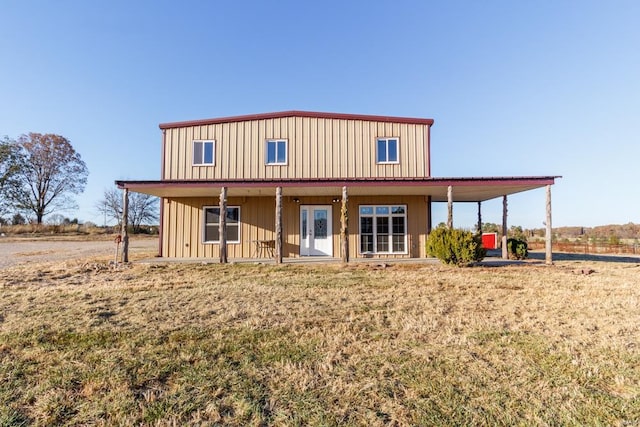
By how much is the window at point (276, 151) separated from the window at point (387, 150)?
4045 millimetres

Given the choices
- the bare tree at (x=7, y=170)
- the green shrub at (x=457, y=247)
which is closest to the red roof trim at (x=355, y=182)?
the green shrub at (x=457, y=247)

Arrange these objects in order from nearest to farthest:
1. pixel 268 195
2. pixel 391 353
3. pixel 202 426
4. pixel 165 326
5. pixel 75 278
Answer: pixel 202 426, pixel 391 353, pixel 165 326, pixel 75 278, pixel 268 195

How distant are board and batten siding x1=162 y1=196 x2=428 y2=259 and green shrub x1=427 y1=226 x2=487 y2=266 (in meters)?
3.10

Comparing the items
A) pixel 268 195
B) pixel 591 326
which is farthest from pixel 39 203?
pixel 591 326

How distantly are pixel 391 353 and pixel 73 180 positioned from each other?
49.9 m

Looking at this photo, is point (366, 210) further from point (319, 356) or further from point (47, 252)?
point (47, 252)

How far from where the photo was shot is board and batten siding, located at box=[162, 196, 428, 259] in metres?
13.0

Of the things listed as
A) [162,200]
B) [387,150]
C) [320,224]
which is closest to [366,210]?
[320,224]

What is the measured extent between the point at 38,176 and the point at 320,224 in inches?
1664

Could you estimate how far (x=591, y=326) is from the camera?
4105 mm

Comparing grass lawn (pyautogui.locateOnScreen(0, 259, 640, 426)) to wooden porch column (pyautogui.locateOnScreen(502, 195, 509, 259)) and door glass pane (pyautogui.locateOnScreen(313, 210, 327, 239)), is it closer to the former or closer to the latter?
wooden porch column (pyautogui.locateOnScreen(502, 195, 509, 259))

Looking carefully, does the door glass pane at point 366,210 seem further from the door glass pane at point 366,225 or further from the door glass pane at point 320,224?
the door glass pane at point 320,224

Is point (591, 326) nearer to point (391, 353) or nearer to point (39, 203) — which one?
point (391, 353)

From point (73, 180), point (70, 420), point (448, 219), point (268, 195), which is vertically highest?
point (73, 180)
